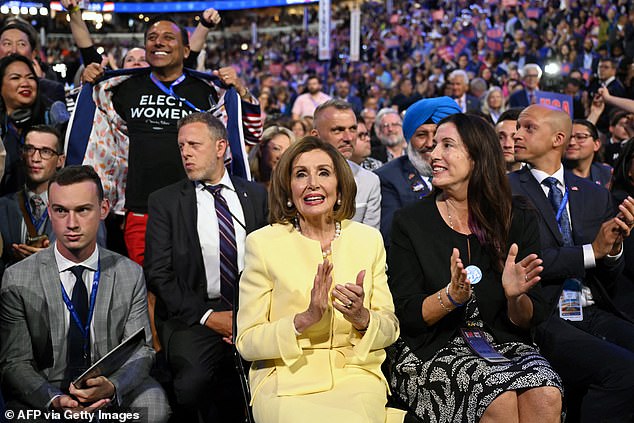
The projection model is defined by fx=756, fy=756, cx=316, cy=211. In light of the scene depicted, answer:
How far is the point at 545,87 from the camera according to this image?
30.5 feet

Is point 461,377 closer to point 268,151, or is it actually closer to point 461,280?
point 461,280

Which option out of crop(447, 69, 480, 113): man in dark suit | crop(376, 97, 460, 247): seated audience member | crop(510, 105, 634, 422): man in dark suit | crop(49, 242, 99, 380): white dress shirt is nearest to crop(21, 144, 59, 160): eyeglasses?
crop(49, 242, 99, 380): white dress shirt

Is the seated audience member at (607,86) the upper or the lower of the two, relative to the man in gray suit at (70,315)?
upper

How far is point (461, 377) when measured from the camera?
3.16 m

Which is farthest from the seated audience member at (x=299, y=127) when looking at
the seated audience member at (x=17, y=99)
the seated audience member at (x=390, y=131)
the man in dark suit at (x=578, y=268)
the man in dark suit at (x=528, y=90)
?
the man in dark suit at (x=528, y=90)

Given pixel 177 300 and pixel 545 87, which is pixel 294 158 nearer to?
pixel 177 300

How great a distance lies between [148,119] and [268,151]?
3.28 ft

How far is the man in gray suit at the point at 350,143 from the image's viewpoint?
4746 mm

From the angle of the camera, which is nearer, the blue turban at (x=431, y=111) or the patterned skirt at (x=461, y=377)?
the patterned skirt at (x=461, y=377)

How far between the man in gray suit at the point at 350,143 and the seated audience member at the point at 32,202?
168cm

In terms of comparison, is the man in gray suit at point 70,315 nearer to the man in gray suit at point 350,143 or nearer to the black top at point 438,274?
the black top at point 438,274

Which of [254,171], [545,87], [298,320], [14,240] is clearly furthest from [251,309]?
[545,87]

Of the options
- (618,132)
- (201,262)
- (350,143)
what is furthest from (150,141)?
(618,132)

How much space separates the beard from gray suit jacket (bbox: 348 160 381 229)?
257 millimetres
